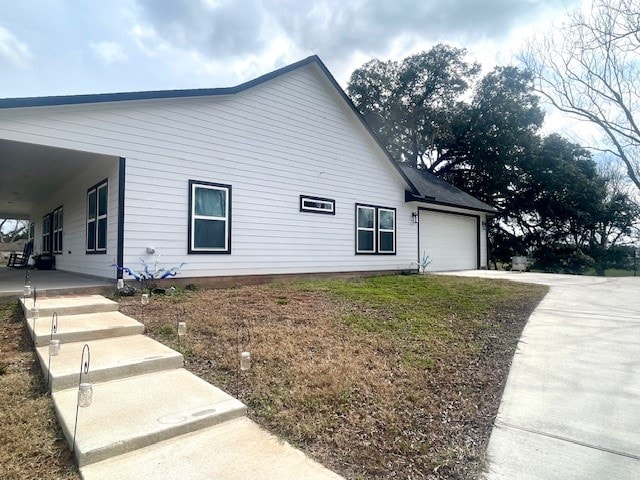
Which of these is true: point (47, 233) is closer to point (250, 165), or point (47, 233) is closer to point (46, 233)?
point (46, 233)

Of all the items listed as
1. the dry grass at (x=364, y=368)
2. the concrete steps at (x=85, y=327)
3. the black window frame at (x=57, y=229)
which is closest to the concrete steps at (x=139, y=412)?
the dry grass at (x=364, y=368)

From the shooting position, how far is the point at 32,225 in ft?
63.1

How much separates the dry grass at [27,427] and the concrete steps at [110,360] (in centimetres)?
14

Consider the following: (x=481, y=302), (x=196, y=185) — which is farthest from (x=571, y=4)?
(x=196, y=185)

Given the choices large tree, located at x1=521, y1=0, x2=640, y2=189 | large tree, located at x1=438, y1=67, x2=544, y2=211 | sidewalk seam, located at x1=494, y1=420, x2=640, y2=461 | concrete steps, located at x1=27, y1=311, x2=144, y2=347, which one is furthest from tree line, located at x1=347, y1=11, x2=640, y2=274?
concrete steps, located at x1=27, y1=311, x2=144, y2=347

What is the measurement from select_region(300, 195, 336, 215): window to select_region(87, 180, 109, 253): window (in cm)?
457

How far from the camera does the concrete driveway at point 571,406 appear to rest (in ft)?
7.91

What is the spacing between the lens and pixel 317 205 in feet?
34.3

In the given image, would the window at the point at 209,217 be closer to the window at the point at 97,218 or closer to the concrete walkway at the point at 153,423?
the window at the point at 97,218

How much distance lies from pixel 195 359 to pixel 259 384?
913 millimetres

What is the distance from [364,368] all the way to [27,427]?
266 cm

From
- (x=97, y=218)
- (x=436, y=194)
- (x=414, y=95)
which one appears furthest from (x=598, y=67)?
(x=97, y=218)

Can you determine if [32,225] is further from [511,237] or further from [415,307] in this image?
[511,237]

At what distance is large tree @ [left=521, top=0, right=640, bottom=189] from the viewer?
12078mm
